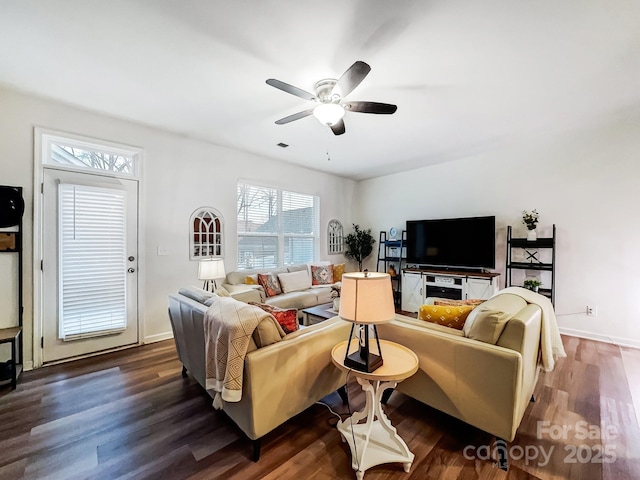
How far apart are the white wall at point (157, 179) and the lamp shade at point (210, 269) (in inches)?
31.8

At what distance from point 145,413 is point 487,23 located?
3.63 metres

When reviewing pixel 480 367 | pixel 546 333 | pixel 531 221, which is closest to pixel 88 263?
pixel 480 367

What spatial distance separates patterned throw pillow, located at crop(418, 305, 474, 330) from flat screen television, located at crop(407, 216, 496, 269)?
272cm

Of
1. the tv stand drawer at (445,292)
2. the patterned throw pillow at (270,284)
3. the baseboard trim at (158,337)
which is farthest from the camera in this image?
the tv stand drawer at (445,292)

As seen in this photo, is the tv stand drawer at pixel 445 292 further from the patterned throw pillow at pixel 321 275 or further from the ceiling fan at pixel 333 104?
the ceiling fan at pixel 333 104

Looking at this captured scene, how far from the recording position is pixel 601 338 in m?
3.44

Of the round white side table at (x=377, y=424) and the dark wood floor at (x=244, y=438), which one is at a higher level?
the round white side table at (x=377, y=424)

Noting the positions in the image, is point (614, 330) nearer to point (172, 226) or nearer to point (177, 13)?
point (177, 13)

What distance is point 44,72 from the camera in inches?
89.4

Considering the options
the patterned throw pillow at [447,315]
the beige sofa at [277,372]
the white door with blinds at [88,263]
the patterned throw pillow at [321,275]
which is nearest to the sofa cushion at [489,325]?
the patterned throw pillow at [447,315]

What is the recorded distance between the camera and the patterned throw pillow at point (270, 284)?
3.96 metres

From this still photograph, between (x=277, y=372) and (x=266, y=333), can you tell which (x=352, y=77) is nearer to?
(x=266, y=333)

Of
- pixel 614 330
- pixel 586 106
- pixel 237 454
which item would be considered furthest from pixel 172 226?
pixel 614 330

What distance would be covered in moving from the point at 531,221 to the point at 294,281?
358 centimetres
